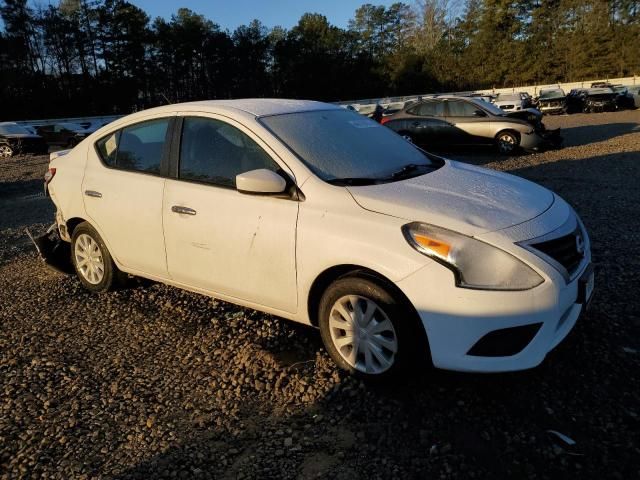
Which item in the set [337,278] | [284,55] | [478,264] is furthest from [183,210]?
[284,55]

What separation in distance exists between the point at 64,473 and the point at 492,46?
6433cm

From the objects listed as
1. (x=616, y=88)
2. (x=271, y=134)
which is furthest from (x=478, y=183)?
(x=616, y=88)

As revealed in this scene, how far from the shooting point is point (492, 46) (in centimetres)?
5884

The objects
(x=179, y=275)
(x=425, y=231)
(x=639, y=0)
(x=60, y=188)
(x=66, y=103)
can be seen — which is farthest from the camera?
(x=639, y=0)

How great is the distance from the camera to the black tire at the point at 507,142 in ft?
41.5

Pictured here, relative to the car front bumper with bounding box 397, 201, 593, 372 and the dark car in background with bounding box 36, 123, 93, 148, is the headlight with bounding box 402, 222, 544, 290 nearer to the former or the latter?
the car front bumper with bounding box 397, 201, 593, 372

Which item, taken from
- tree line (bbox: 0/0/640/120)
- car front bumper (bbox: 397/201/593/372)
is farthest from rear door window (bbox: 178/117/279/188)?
tree line (bbox: 0/0/640/120)

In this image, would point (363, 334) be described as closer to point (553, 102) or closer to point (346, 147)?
point (346, 147)

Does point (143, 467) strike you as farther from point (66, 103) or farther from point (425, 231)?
point (66, 103)

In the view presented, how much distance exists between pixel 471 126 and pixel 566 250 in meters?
10.9

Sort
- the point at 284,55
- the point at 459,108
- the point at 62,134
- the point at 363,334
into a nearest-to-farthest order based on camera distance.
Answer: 1. the point at 363,334
2. the point at 459,108
3. the point at 62,134
4. the point at 284,55

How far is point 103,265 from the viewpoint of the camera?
4.55 m

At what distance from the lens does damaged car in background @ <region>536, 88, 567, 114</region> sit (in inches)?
1277

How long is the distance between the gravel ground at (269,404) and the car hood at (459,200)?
0.94 meters
